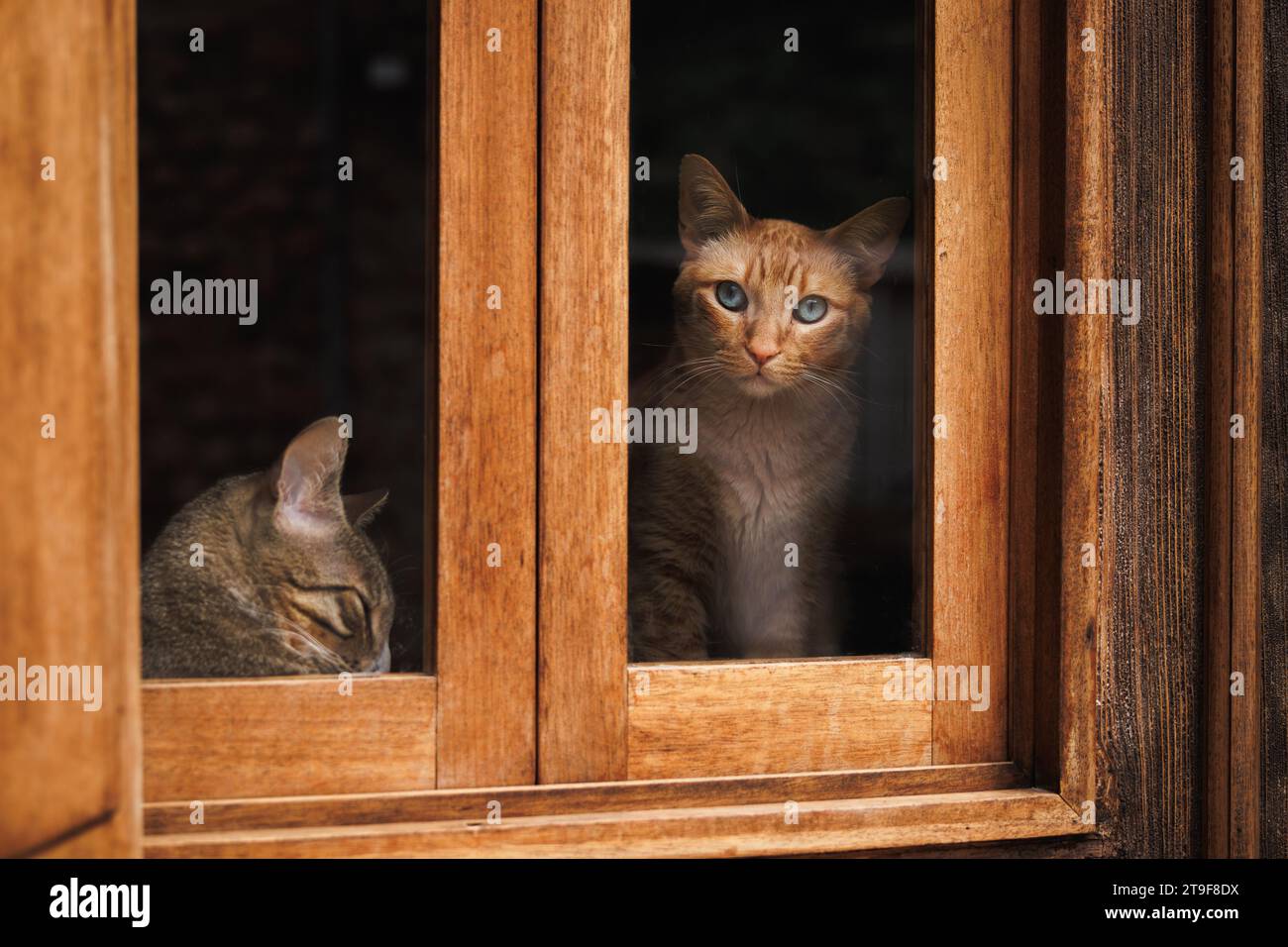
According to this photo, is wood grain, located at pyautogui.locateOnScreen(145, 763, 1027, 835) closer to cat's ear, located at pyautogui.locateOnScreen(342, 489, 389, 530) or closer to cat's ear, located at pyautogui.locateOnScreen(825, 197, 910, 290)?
cat's ear, located at pyautogui.locateOnScreen(342, 489, 389, 530)

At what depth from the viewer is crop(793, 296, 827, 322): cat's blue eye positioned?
4.70 feet

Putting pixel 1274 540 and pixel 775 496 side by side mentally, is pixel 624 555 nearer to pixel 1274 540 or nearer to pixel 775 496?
pixel 775 496

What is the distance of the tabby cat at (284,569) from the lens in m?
1.10

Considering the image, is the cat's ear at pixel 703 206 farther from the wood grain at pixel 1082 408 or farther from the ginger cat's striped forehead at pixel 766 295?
the wood grain at pixel 1082 408

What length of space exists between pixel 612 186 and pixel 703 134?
14.7 inches

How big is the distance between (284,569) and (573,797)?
470 millimetres

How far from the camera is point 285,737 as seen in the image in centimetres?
94

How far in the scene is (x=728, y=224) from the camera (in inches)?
56.2

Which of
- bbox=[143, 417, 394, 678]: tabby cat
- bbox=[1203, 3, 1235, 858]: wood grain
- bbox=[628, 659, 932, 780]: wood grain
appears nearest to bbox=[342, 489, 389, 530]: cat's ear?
bbox=[143, 417, 394, 678]: tabby cat

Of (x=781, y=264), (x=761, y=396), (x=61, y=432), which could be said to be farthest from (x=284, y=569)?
(x=781, y=264)

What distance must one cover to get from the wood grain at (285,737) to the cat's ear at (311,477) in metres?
0.30

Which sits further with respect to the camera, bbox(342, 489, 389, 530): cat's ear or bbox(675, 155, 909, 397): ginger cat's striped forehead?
bbox(675, 155, 909, 397): ginger cat's striped forehead

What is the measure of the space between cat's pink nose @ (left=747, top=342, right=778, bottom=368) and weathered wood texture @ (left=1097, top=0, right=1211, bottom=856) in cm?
45

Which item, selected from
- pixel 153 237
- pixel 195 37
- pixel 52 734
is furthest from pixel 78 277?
pixel 195 37
